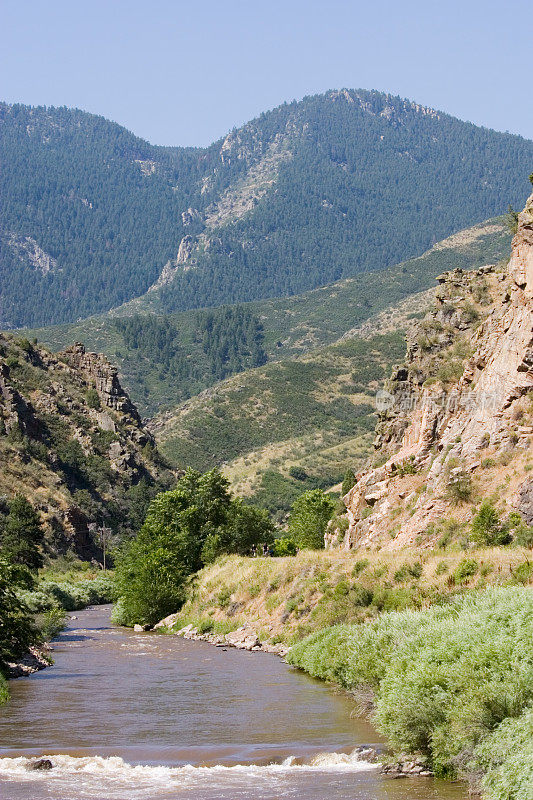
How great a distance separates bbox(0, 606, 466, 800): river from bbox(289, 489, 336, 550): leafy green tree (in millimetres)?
38722

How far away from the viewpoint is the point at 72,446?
120 meters

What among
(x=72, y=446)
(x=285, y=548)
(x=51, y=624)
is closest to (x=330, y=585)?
(x=51, y=624)

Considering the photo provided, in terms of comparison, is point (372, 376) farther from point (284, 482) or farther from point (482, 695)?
point (482, 695)

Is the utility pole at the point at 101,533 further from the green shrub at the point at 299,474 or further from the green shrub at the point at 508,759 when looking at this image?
the green shrub at the point at 508,759

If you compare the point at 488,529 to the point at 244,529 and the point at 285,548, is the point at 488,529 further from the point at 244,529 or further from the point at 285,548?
the point at 285,548

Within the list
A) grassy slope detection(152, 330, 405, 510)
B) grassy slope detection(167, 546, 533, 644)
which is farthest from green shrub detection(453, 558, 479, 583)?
grassy slope detection(152, 330, 405, 510)

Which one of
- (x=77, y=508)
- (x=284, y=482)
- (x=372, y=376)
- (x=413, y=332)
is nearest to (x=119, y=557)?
(x=77, y=508)

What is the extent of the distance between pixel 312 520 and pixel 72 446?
44076 millimetres

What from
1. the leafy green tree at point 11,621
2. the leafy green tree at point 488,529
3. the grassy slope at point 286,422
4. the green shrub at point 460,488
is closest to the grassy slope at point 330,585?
the leafy green tree at point 488,529

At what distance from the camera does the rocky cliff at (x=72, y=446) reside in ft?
336

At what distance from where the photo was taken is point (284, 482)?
142 metres

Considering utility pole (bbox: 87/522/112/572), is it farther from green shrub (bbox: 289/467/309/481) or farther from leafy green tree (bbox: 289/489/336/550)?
green shrub (bbox: 289/467/309/481)

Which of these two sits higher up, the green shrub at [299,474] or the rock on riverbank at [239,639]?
the rock on riverbank at [239,639]

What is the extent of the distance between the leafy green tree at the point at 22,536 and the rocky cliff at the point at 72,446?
9789mm
